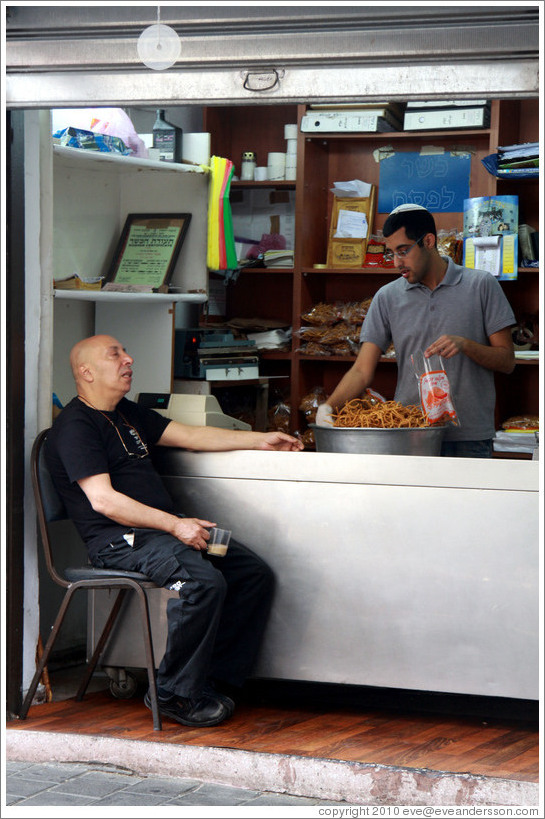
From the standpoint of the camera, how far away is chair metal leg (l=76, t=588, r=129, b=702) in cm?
382

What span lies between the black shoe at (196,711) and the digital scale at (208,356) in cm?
184

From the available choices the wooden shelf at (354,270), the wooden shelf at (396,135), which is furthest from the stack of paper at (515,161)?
the wooden shelf at (354,270)

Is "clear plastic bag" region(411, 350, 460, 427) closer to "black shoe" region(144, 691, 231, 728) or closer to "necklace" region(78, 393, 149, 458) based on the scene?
"necklace" region(78, 393, 149, 458)

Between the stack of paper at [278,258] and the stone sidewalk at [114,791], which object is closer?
the stone sidewalk at [114,791]

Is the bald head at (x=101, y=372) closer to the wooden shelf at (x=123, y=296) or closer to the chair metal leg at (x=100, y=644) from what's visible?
the wooden shelf at (x=123, y=296)

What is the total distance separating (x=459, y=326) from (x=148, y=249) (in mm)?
1519

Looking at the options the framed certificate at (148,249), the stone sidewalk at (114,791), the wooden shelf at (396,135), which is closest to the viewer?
the stone sidewalk at (114,791)

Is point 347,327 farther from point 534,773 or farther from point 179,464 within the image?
point 534,773

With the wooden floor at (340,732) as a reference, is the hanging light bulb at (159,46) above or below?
above

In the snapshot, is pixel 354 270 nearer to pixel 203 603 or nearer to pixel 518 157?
pixel 518 157

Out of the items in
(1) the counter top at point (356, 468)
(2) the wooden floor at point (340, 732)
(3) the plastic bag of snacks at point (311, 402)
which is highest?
(3) the plastic bag of snacks at point (311, 402)

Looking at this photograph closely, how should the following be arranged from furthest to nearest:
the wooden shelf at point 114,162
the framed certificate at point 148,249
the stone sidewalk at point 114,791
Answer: the framed certificate at point 148,249 → the wooden shelf at point 114,162 → the stone sidewalk at point 114,791

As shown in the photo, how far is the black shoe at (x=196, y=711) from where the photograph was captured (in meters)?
3.50

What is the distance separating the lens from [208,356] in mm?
5016
